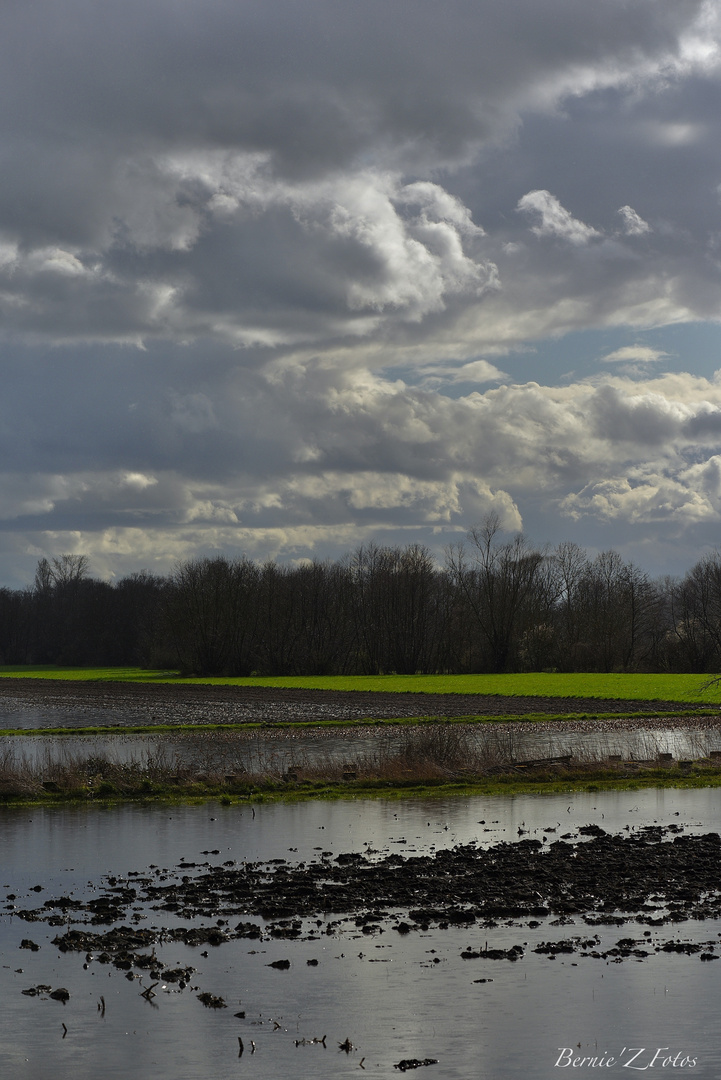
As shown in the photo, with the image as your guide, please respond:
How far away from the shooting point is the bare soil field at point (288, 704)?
61281 mm

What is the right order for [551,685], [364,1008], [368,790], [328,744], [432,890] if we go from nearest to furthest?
1. [364,1008]
2. [432,890]
3. [368,790]
4. [328,744]
5. [551,685]

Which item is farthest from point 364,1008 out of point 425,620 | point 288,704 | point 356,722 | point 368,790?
point 425,620

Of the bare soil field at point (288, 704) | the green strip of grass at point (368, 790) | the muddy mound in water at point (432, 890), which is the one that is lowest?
the bare soil field at point (288, 704)

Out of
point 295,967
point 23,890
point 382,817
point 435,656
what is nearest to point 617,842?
point 382,817

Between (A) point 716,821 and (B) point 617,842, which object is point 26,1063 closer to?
(B) point 617,842

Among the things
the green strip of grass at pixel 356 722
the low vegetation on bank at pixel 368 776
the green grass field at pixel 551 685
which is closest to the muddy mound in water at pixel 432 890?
the low vegetation on bank at pixel 368 776

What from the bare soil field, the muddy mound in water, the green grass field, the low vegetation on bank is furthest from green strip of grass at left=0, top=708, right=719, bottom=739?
the muddy mound in water

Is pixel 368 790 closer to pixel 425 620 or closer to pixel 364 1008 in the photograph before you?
pixel 364 1008

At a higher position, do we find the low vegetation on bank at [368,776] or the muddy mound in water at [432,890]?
the muddy mound in water at [432,890]

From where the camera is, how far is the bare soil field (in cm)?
6128

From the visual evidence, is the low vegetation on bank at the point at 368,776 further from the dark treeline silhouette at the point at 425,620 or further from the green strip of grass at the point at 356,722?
the dark treeline silhouette at the point at 425,620

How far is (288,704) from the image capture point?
73812mm

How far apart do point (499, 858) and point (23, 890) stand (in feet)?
27.9

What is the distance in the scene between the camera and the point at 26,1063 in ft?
33.3
